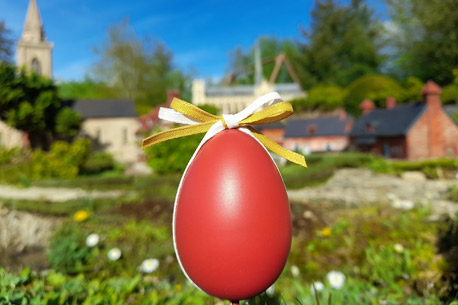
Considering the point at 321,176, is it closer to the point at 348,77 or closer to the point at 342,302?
the point at 342,302

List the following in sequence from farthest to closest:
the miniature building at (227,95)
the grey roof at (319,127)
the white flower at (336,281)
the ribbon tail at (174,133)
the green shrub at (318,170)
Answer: the miniature building at (227,95) → the grey roof at (319,127) → the green shrub at (318,170) → the white flower at (336,281) → the ribbon tail at (174,133)

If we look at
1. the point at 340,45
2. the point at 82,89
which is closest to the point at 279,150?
the point at 340,45

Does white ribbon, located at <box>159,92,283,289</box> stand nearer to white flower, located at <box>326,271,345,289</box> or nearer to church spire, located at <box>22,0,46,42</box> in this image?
white flower, located at <box>326,271,345,289</box>

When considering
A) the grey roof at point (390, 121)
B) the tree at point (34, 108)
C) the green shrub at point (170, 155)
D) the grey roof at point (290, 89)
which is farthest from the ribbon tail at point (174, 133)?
the grey roof at point (290, 89)

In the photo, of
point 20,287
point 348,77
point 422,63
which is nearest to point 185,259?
point 20,287

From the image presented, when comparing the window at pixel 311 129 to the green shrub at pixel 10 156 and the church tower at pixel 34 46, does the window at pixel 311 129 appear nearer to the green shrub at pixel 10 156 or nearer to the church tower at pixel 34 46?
the green shrub at pixel 10 156

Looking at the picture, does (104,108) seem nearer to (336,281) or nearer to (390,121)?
(390,121)
